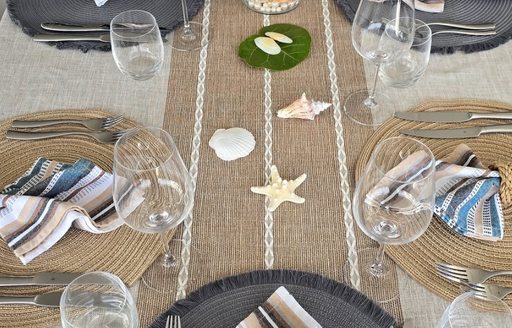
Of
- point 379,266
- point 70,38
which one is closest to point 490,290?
point 379,266

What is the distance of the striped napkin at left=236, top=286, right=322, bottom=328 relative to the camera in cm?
70

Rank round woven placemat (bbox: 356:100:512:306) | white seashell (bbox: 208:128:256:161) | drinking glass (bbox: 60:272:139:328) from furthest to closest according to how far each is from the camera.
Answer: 1. white seashell (bbox: 208:128:256:161)
2. round woven placemat (bbox: 356:100:512:306)
3. drinking glass (bbox: 60:272:139:328)

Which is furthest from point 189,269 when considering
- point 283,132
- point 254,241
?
point 283,132

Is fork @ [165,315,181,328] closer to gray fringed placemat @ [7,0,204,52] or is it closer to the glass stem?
the glass stem

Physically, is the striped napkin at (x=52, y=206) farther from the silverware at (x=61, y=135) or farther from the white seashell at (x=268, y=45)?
the white seashell at (x=268, y=45)

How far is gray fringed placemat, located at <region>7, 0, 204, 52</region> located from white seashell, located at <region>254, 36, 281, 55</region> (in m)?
0.17

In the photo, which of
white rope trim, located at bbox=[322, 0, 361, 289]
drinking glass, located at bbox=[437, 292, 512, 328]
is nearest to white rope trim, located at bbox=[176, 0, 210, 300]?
white rope trim, located at bbox=[322, 0, 361, 289]

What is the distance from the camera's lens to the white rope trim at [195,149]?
0.77 meters

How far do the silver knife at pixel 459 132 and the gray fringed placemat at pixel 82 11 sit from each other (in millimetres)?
509

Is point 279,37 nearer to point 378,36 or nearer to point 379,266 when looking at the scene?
point 378,36

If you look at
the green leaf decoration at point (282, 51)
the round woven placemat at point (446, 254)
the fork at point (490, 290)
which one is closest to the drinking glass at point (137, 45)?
the green leaf decoration at point (282, 51)

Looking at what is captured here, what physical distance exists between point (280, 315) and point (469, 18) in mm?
720

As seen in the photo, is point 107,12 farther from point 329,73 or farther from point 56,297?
point 56,297

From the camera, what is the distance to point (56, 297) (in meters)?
0.73
